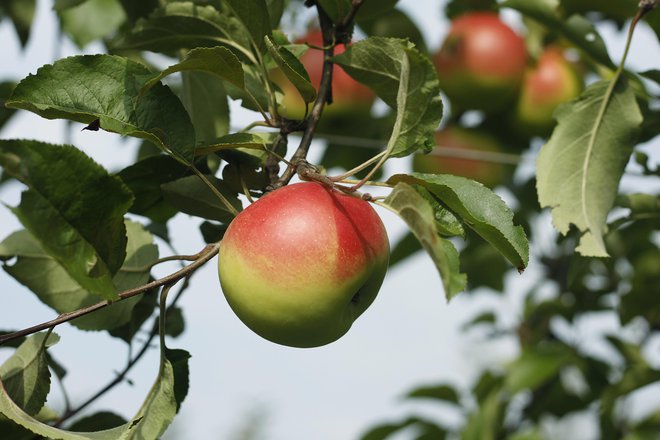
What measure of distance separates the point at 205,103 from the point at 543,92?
0.67 metres

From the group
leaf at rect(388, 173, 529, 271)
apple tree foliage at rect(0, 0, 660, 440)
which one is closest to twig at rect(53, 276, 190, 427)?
apple tree foliage at rect(0, 0, 660, 440)

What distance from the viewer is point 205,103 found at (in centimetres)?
98

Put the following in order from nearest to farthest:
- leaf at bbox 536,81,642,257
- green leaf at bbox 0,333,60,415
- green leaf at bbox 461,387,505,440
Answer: green leaf at bbox 0,333,60,415 < leaf at bbox 536,81,642,257 < green leaf at bbox 461,387,505,440

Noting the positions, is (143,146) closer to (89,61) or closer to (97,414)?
(97,414)

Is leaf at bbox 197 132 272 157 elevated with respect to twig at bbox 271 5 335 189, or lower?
elevated

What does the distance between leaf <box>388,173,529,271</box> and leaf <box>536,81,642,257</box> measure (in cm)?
21

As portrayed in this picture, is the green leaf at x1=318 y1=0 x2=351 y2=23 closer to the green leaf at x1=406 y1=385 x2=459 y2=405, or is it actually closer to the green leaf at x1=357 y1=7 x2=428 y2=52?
the green leaf at x1=357 y1=7 x2=428 y2=52

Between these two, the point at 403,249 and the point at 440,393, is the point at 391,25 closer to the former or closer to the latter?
the point at 403,249

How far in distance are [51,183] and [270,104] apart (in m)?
0.28

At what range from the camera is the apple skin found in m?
0.63

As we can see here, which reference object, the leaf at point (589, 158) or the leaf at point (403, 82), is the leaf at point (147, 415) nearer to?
the leaf at point (403, 82)

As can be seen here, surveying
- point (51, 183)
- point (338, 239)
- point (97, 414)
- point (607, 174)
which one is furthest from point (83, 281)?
point (607, 174)

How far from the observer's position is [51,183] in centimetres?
55

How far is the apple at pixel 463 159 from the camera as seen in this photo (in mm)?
1501
